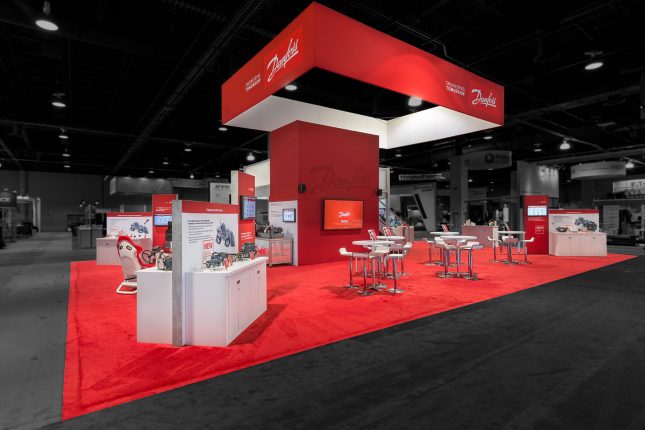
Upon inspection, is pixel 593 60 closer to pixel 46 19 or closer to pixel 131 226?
pixel 46 19

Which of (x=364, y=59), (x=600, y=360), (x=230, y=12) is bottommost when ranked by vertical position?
(x=600, y=360)

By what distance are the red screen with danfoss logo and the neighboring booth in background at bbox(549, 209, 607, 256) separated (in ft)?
19.2

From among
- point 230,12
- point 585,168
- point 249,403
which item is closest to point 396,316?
point 249,403

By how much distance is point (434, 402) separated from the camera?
2113 millimetres

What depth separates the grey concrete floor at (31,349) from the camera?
2030 millimetres

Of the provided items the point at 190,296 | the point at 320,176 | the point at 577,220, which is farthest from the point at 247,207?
the point at 577,220

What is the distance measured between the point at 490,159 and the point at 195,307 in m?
Answer: 12.7

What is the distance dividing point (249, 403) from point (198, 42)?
640cm

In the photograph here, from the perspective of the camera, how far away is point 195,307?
3.07m

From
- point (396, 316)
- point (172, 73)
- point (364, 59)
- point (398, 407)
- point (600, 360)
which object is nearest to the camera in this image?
point (398, 407)

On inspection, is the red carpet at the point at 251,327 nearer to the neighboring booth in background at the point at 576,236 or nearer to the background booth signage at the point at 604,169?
the neighboring booth in background at the point at 576,236

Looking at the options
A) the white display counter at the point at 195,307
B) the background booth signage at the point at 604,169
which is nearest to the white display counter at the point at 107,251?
the white display counter at the point at 195,307

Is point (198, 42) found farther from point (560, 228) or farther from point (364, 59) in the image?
point (560, 228)

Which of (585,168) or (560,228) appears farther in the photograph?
(585,168)
